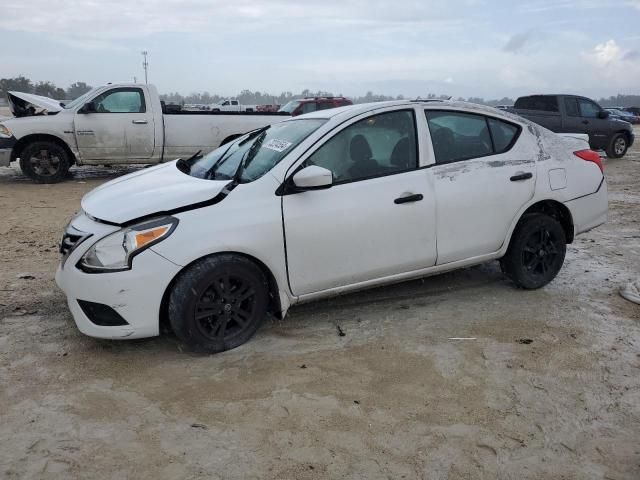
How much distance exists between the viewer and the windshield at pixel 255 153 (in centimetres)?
400

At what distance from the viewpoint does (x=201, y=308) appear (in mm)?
3582

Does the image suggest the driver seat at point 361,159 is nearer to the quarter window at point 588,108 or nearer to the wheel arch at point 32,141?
the wheel arch at point 32,141

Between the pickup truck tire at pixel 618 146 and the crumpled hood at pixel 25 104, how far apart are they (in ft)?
46.9

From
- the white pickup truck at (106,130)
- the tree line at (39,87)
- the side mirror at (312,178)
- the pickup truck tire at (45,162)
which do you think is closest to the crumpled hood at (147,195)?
the side mirror at (312,178)

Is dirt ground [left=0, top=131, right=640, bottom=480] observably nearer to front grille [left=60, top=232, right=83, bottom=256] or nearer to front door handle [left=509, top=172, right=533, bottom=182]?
front grille [left=60, top=232, right=83, bottom=256]

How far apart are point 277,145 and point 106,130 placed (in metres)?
7.35

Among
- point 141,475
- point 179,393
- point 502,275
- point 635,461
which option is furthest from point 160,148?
point 635,461

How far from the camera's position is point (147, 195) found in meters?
3.81

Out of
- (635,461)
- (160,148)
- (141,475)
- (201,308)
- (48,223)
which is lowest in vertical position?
(635,461)

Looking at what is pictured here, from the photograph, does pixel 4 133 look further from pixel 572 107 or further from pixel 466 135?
pixel 572 107

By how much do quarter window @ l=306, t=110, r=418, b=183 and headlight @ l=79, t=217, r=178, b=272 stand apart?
111 centimetres

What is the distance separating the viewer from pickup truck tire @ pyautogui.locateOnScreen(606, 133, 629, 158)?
51.8ft

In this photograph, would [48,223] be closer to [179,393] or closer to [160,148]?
[160,148]

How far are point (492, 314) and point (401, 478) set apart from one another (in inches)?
86.7
